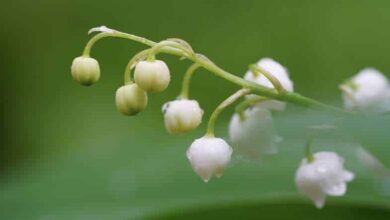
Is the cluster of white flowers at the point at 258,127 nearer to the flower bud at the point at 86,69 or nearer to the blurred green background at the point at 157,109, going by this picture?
the blurred green background at the point at 157,109

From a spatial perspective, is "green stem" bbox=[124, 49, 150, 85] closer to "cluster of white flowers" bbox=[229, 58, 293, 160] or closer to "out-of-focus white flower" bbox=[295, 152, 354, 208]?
"cluster of white flowers" bbox=[229, 58, 293, 160]

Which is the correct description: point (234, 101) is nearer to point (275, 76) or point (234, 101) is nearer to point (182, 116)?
point (182, 116)

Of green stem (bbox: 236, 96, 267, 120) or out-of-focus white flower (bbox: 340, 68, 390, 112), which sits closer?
green stem (bbox: 236, 96, 267, 120)

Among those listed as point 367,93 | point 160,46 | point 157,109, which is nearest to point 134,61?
point 160,46

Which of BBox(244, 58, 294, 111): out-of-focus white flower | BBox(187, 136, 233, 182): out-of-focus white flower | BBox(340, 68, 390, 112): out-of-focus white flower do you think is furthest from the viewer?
BBox(340, 68, 390, 112): out-of-focus white flower

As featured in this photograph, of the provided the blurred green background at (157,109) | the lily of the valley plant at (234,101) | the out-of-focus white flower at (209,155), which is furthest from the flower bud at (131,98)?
the blurred green background at (157,109)

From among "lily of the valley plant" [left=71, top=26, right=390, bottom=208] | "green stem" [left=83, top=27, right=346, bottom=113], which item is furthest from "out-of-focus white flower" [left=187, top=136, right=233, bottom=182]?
"green stem" [left=83, top=27, right=346, bottom=113]

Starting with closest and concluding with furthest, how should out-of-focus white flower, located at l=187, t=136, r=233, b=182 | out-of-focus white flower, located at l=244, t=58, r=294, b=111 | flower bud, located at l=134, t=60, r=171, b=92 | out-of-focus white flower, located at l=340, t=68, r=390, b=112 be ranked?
flower bud, located at l=134, t=60, r=171, b=92
out-of-focus white flower, located at l=187, t=136, r=233, b=182
out-of-focus white flower, located at l=244, t=58, r=294, b=111
out-of-focus white flower, located at l=340, t=68, r=390, b=112

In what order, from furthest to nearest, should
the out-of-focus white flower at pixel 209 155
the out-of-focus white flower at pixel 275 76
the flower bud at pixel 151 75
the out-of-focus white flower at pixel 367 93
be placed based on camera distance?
the out-of-focus white flower at pixel 367 93, the out-of-focus white flower at pixel 275 76, the out-of-focus white flower at pixel 209 155, the flower bud at pixel 151 75
